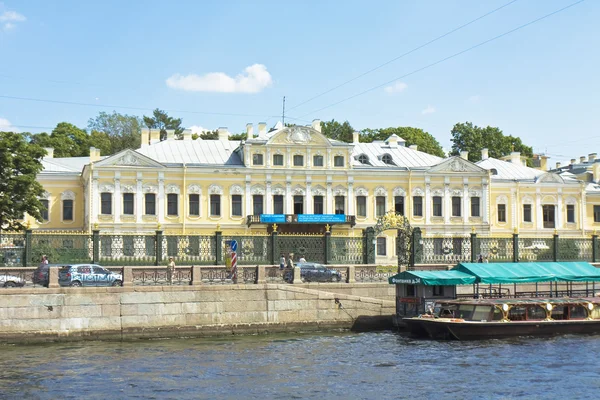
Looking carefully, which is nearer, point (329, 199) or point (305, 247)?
point (305, 247)

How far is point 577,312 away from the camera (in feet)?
93.9

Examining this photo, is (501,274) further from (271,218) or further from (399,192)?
(399,192)

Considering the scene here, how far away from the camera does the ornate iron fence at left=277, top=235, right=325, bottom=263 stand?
33.3m

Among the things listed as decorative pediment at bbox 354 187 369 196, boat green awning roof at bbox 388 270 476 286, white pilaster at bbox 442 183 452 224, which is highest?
decorative pediment at bbox 354 187 369 196

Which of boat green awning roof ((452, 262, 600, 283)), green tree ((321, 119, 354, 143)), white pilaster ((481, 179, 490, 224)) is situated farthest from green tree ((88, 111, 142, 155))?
boat green awning roof ((452, 262, 600, 283))

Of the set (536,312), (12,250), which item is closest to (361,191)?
(536,312)

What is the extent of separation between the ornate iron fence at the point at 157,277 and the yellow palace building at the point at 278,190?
73.6ft

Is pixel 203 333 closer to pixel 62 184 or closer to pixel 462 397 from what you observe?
pixel 462 397

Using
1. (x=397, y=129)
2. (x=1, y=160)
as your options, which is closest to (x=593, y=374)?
(x=1, y=160)

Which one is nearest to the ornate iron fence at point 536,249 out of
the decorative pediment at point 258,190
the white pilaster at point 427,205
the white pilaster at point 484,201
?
the white pilaster at point 427,205

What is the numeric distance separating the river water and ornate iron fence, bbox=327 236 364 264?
6203 mm

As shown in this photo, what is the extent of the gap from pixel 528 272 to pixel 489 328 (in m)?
4.12

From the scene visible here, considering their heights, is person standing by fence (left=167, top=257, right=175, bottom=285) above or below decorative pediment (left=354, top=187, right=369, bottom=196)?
below

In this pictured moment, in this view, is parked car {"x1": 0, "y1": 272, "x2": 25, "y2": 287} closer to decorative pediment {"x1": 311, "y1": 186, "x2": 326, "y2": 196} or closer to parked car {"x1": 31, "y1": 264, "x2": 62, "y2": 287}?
parked car {"x1": 31, "y1": 264, "x2": 62, "y2": 287}
